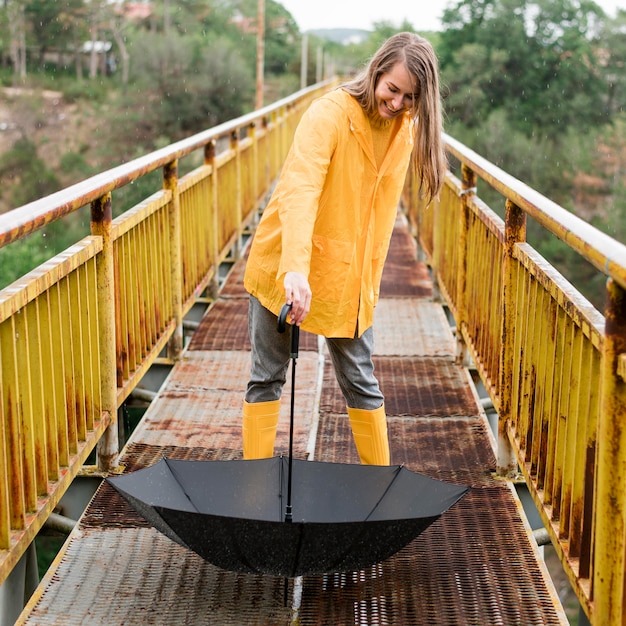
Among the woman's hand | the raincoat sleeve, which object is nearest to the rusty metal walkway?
the woman's hand

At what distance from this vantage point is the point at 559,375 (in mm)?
2791

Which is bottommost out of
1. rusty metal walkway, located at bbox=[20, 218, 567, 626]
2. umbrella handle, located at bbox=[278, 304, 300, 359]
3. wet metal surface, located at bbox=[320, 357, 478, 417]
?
wet metal surface, located at bbox=[320, 357, 478, 417]

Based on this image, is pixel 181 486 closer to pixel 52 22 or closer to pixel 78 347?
pixel 78 347

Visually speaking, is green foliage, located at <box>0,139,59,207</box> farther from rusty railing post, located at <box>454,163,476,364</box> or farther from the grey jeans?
the grey jeans

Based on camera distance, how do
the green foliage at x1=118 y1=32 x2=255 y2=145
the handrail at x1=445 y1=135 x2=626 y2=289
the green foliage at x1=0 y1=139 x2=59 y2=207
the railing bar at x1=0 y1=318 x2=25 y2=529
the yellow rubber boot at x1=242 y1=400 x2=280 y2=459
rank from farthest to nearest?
1. the green foliage at x1=118 y1=32 x2=255 y2=145
2. the green foliage at x1=0 y1=139 x2=59 y2=207
3. the yellow rubber boot at x1=242 y1=400 x2=280 y2=459
4. the railing bar at x1=0 y1=318 x2=25 y2=529
5. the handrail at x1=445 y1=135 x2=626 y2=289

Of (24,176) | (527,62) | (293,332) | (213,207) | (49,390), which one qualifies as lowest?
(24,176)

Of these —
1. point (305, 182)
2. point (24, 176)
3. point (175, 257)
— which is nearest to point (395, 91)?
point (305, 182)

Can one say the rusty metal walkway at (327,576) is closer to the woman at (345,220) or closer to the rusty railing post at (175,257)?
the rusty railing post at (175,257)

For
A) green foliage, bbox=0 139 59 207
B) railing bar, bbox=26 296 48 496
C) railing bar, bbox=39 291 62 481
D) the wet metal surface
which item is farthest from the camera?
green foliage, bbox=0 139 59 207

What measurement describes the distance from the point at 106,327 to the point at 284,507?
1.05 meters

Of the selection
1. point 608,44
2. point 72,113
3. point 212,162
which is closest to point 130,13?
point 72,113

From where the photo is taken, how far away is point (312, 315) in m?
3.07

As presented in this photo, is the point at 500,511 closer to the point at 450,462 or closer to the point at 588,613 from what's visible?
the point at 450,462

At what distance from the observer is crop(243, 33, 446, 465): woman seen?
2803 millimetres
